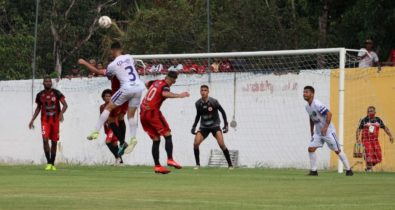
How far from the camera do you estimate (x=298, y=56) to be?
3008 cm

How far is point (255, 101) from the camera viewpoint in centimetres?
2994

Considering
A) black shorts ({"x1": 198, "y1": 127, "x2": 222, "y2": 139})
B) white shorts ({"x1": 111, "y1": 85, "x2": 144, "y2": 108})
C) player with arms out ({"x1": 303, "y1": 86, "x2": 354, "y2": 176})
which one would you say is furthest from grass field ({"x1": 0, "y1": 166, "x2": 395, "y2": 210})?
black shorts ({"x1": 198, "y1": 127, "x2": 222, "y2": 139})

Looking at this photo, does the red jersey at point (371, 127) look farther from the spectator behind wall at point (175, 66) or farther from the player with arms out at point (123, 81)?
the player with arms out at point (123, 81)

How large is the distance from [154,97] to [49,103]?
513cm

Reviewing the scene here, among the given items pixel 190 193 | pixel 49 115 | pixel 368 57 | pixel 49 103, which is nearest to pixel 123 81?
pixel 190 193

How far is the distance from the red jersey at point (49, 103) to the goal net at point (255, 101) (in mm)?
3851

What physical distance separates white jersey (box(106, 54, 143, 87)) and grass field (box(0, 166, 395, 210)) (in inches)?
73.0

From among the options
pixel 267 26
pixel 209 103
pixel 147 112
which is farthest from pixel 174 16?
pixel 147 112

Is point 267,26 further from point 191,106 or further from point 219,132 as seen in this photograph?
point 219,132

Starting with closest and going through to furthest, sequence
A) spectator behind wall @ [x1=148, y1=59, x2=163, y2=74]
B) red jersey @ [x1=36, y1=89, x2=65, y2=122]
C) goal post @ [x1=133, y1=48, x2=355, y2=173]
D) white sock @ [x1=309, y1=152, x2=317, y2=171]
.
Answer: white sock @ [x1=309, y1=152, x2=317, y2=171] < red jersey @ [x1=36, y1=89, x2=65, y2=122] < goal post @ [x1=133, y1=48, x2=355, y2=173] < spectator behind wall @ [x1=148, y1=59, x2=163, y2=74]

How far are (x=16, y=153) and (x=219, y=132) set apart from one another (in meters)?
10.8

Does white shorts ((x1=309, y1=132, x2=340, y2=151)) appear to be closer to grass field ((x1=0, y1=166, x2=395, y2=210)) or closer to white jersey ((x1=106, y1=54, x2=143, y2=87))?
grass field ((x1=0, y1=166, x2=395, y2=210))

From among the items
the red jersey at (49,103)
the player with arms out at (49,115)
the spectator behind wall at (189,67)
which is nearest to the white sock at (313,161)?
the player with arms out at (49,115)

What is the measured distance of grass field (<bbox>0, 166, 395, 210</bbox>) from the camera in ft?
42.9
